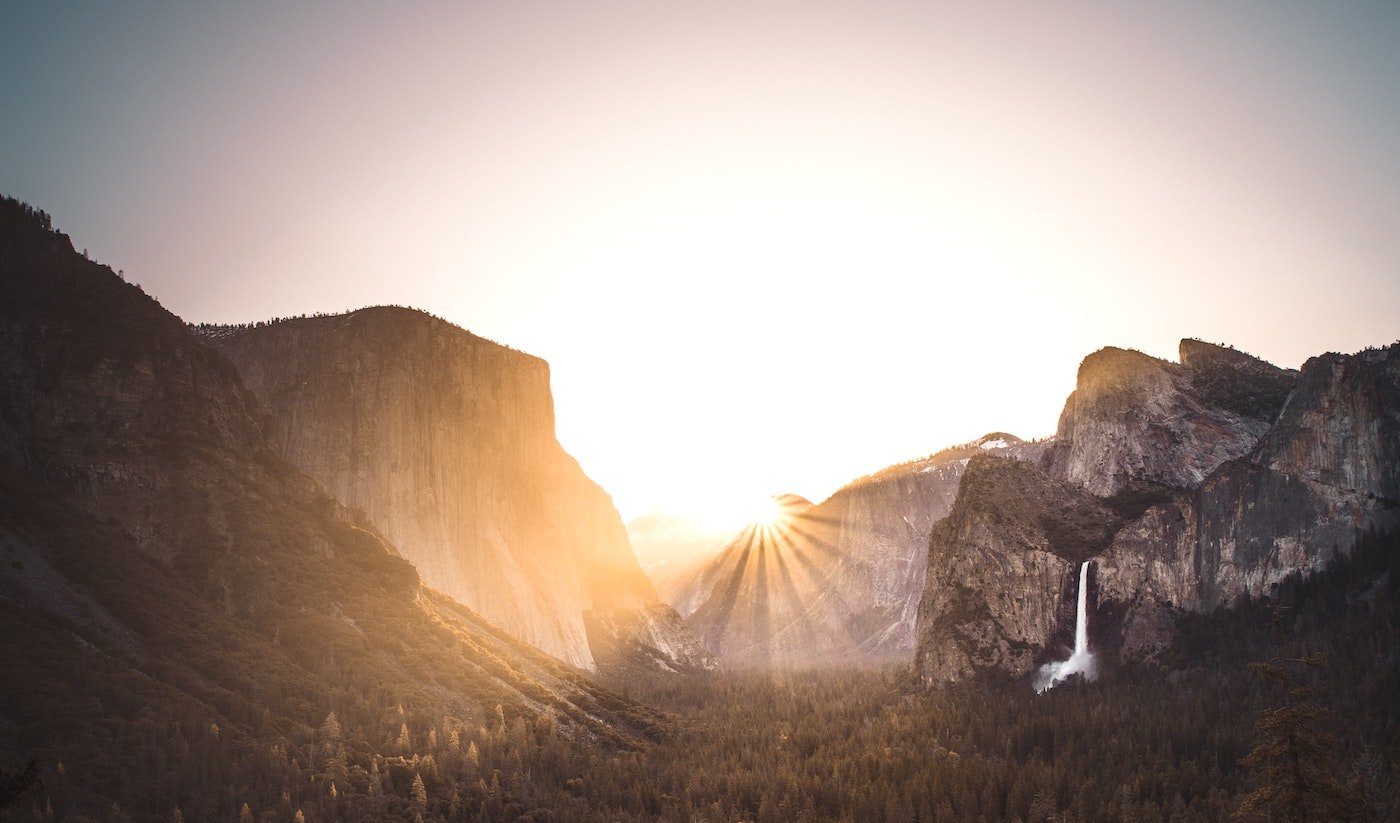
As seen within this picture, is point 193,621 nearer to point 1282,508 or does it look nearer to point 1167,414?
point 1282,508

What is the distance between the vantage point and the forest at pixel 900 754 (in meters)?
54.8

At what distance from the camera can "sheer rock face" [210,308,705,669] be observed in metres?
122

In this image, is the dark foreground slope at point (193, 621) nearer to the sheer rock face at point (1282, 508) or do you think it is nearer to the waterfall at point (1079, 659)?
the waterfall at point (1079, 659)

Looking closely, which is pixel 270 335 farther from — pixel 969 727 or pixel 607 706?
pixel 969 727

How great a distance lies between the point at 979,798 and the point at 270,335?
104 meters

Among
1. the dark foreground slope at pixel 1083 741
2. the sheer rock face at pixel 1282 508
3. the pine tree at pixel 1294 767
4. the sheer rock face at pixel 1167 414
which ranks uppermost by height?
the sheer rock face at pixel 1167 414

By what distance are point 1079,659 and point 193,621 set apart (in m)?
109

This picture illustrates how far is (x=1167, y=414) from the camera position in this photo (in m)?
147

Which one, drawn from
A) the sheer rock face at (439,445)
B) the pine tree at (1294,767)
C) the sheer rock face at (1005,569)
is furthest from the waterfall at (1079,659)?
the pine tree at (1294,767)

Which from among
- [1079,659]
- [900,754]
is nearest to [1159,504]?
[1079,659]

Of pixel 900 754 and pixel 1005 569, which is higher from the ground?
pixel 1005 569

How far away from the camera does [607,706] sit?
10538 cm

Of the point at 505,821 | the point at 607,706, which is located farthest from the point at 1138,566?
the point at 505,821

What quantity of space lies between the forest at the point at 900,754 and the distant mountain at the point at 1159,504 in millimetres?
5172
